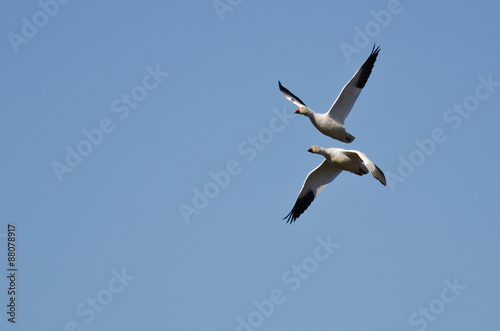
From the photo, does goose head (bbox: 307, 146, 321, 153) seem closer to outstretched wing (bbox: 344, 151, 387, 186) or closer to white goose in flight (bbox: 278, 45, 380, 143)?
white goose in flight (bbox: 278, 45, 380, 143)

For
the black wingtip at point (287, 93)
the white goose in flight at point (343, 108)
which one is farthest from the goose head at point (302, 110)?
the black wingtip at point (287, 93)

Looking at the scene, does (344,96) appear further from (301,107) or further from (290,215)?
(290,215)

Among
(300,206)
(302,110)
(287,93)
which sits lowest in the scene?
(300,206)

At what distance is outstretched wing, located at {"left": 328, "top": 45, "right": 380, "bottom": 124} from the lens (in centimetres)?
2352

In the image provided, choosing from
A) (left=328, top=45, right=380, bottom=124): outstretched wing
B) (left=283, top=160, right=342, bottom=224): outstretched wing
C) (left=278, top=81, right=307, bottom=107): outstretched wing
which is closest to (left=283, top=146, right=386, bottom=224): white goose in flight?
(left=283, top=160, right=342, bottom=224): outstretched wing

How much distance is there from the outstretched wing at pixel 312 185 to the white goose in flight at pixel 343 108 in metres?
0.93

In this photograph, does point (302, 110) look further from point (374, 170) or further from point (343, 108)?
point (374, 170)

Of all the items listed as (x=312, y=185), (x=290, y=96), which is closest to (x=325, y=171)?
(x=312, y=185)

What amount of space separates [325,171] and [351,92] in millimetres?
2171

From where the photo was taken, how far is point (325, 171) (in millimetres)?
24297

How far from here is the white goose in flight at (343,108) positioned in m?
23.5

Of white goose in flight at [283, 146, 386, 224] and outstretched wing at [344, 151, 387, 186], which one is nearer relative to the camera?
Answer: outstretched wing at [344, 151, 387, 186]

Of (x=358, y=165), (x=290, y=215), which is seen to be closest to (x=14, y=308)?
(x=290, y=215)

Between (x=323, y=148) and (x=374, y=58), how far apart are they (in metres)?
2.60
